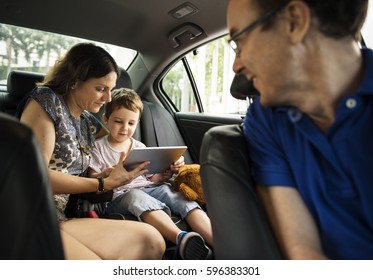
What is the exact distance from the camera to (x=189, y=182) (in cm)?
218

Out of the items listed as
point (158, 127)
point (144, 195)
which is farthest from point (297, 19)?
point (158, 127)

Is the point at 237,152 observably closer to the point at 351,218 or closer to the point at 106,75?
the point at 351,218

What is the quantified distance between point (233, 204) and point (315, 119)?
32cm

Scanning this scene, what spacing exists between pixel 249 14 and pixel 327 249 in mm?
650

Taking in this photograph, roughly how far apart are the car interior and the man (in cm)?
9

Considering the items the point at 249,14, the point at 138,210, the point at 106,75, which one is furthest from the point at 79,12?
the point at 249,14

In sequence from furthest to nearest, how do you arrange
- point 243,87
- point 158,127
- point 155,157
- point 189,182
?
point 158,127 < point 189,182 < point 155,157 < point 243,87

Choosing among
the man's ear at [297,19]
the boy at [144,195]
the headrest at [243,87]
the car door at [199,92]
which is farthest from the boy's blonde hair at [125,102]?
the man's ear at [297,19]

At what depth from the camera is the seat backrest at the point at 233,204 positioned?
3.34ft

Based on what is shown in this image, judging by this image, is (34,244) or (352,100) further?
(352,100)

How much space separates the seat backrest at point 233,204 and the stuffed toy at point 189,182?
1.04 metres

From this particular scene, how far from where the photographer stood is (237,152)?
3.61ft

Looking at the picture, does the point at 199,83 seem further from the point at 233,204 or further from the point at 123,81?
the point at 233,204

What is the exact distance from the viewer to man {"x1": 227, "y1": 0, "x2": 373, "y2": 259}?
99 cm
